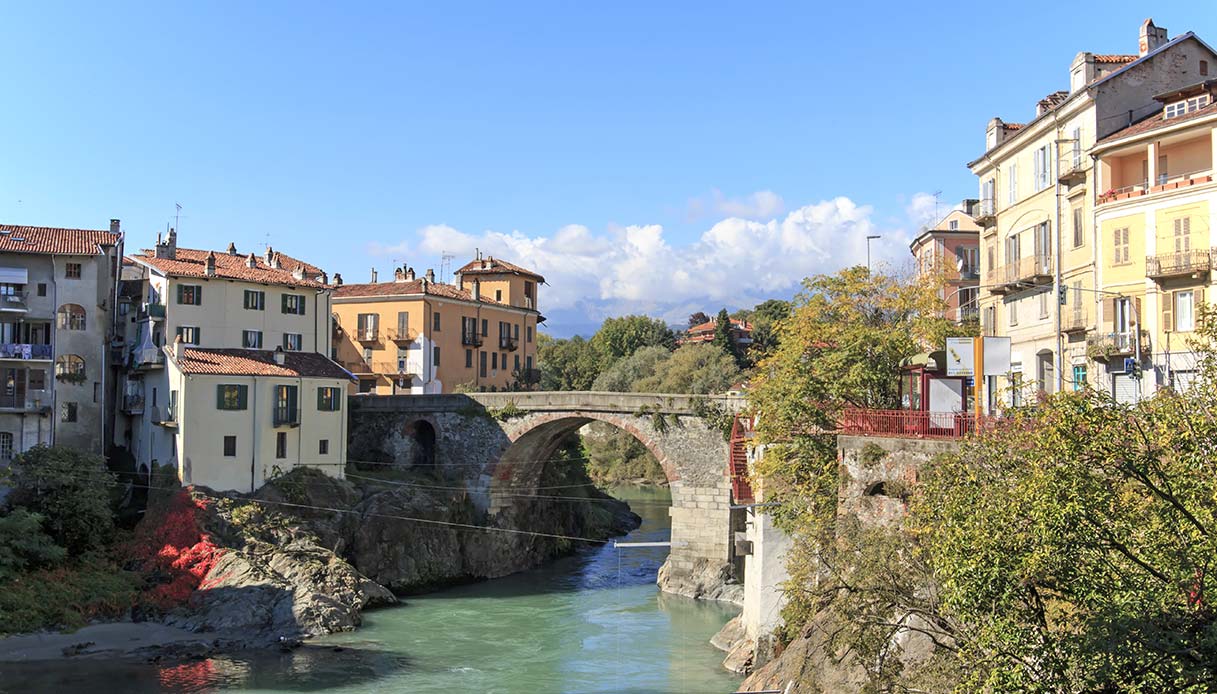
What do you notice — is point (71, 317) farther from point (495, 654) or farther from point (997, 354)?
point (997, 354)

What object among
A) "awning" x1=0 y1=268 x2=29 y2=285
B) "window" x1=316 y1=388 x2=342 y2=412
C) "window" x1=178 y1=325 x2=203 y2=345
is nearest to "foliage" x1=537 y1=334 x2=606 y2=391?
"window" x1=316 y1=388 x2=342 y2=412

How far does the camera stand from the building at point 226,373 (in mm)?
47062

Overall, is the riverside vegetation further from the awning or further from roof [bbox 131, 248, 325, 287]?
the awning

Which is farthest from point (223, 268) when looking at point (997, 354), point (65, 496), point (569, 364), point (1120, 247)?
point (569, 364)

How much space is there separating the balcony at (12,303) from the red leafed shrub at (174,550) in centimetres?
1049

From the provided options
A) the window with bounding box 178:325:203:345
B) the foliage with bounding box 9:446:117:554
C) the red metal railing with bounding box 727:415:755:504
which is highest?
the window with bounding box 178:325:203:345

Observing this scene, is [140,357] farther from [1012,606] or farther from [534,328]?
[1012,606]

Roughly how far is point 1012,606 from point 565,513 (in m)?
47.8

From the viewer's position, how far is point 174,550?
4350 centimetres

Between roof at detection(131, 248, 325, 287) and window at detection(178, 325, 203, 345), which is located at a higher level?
roof at detection(131, 248, 325, 287)

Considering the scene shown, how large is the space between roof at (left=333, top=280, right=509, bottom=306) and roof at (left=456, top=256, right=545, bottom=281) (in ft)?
14.1

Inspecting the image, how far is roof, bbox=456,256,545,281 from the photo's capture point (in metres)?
73.6

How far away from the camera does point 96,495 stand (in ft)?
145

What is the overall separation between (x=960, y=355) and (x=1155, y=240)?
6.75 m
